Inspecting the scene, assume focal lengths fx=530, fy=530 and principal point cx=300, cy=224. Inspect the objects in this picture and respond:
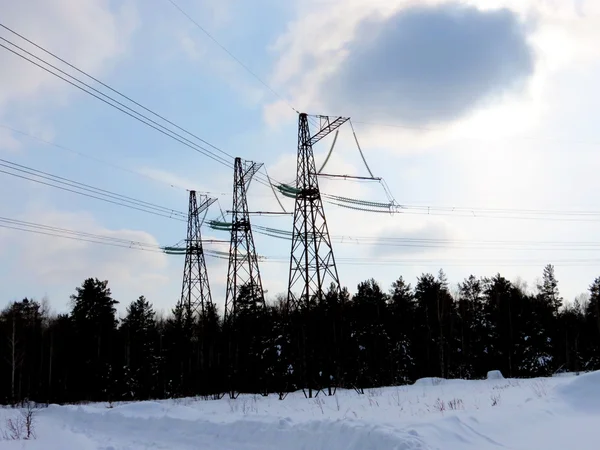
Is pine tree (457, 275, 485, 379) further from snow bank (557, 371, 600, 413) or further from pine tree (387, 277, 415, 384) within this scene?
snow bank (557, 371, 600, 413)

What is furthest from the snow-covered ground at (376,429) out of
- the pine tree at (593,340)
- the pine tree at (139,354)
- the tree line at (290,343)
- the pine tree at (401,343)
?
the pine tree at (593,340)

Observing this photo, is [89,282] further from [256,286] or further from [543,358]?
[543,358]

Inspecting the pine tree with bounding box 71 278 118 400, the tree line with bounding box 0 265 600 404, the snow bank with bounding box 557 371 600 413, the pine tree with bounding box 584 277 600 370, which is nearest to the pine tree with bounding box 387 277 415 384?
the tree line with bounding box 0 265 600 404

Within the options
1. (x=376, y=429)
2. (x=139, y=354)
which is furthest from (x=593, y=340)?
(x=376, y=429)

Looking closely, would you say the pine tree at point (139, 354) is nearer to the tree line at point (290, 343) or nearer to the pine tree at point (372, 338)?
the tree line at point (290, 343)

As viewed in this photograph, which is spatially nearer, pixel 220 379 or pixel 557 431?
pixel 557 431

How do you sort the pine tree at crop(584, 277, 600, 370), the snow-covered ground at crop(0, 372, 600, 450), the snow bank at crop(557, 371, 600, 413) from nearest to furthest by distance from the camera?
the snow-covered ground at crop(0, 372, 600, 450)
the snow bank at crop(557, 371, 600, 413)
the pine tree at crop(584, 277, 600, 370)

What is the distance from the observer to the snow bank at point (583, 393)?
12453 millimetres

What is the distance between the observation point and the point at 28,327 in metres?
59.5

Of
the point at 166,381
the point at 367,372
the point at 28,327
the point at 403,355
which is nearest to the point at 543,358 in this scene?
the point at 403,355

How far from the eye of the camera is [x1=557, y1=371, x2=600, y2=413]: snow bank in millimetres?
12453

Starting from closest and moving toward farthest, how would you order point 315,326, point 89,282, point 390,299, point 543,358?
point 315,326
point 543,358
point 89,282
point 390,299

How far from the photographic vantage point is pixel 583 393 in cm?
1334

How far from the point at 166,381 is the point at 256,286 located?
24.2 m
